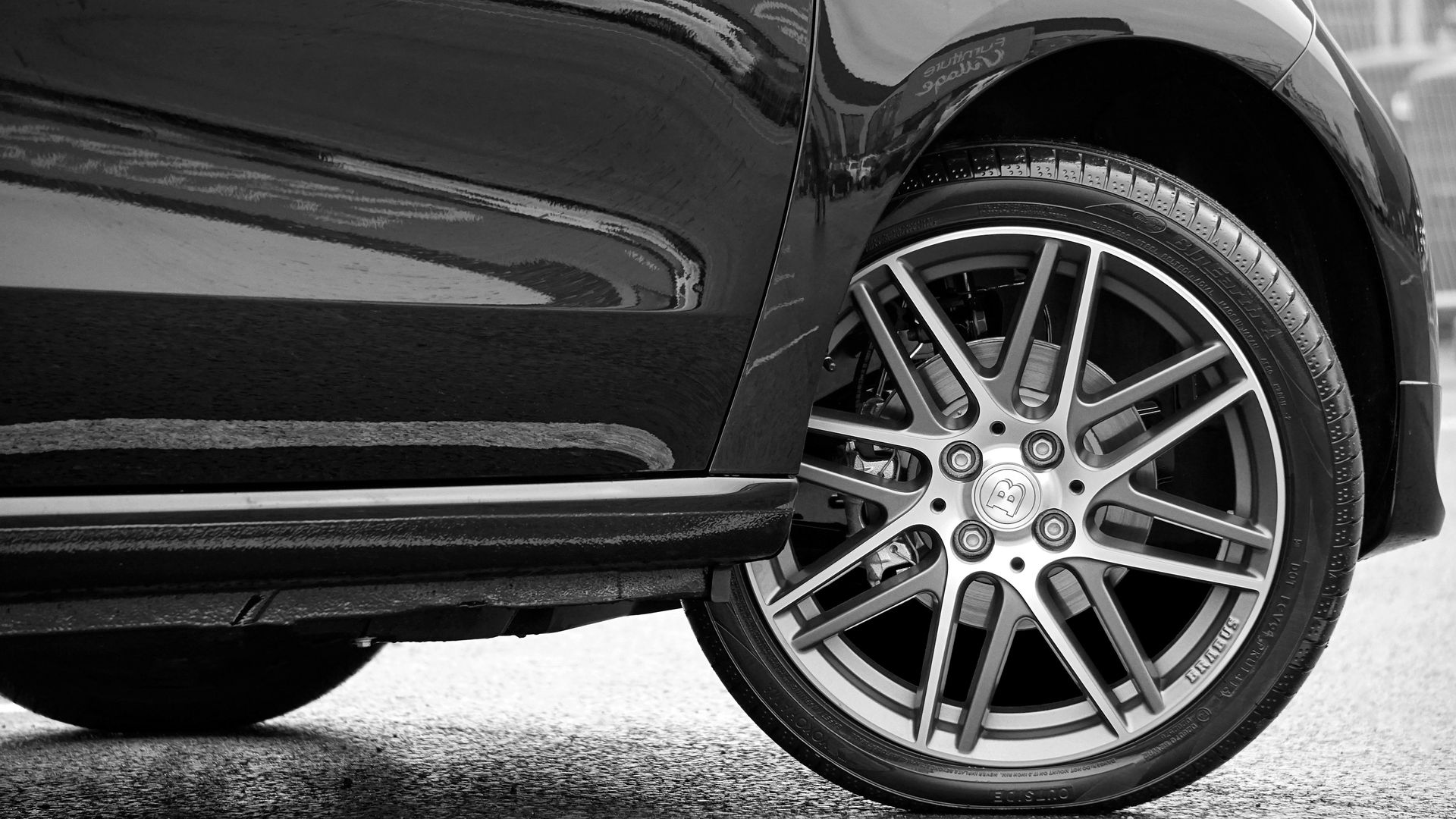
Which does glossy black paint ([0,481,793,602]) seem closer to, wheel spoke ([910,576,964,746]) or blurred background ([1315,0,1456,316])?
wheel spoke ([910,576,964,746])

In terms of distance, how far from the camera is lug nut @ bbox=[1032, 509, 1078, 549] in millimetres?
1715

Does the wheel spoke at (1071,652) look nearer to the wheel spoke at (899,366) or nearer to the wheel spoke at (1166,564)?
the wheel spoke at (1166,564)

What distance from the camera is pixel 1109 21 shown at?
5.50 feet

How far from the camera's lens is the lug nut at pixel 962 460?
5.65ft

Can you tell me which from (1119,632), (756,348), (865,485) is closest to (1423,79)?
(1119,632)

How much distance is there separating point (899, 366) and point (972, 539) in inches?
9.7

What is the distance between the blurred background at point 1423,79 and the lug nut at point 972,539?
17802 mm

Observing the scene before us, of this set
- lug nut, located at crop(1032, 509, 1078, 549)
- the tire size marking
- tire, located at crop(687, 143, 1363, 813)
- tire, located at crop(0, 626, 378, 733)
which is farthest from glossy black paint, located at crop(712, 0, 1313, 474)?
tire, located at crop(0, 626, 378, 733)

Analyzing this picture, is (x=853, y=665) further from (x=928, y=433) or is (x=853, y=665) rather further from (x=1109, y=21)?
(x=1109, y=21)

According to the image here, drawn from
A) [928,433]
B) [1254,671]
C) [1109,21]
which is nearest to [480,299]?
[928,433]

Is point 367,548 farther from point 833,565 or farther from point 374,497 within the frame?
point 833,565

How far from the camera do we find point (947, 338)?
1732mm

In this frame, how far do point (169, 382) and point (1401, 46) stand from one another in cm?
2952

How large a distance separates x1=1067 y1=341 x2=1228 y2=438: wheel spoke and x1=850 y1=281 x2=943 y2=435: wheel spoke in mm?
186
